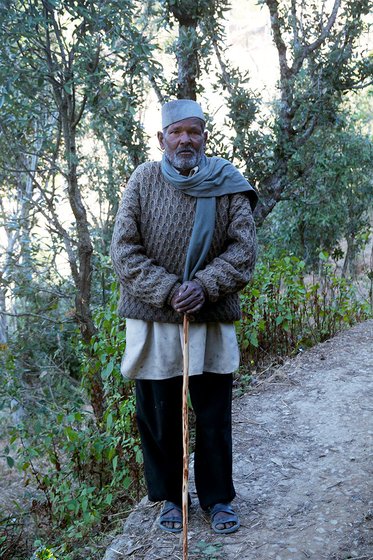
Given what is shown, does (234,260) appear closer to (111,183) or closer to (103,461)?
(103,461)

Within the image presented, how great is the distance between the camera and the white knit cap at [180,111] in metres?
2.57

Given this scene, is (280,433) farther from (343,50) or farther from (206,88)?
(343,50)

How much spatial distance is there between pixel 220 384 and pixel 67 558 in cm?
122

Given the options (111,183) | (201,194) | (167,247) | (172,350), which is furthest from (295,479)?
(111,183)

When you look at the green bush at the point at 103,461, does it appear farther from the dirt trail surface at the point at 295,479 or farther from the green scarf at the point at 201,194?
the green scarf at the point at 201,194

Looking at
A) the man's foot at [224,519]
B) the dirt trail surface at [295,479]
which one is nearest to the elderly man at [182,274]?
the man's foot at [224,519]

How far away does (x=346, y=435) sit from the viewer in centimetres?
400

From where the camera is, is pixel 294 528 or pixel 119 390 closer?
pixel 294 528

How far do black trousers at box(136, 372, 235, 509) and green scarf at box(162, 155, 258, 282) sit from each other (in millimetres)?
513

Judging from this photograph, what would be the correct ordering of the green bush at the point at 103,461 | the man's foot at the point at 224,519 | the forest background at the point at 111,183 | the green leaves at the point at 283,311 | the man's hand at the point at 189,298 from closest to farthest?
the man's hand at the point at 189,298 → the man's foot at the point at 224,519 → the green bush at the point at 103,461 → the forest background at the point at 111,183 → the green leaves at the point at 283,311

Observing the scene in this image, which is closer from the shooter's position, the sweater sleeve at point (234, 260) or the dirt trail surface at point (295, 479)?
the sweater sleeve at point (234, 260)

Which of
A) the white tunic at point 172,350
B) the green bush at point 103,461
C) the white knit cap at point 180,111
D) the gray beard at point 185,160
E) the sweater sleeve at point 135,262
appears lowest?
the green bush at point 103,461

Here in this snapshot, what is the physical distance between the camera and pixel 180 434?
9.34ft

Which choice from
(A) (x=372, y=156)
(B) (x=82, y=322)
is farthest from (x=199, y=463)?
(A) (x=372, y=156)
